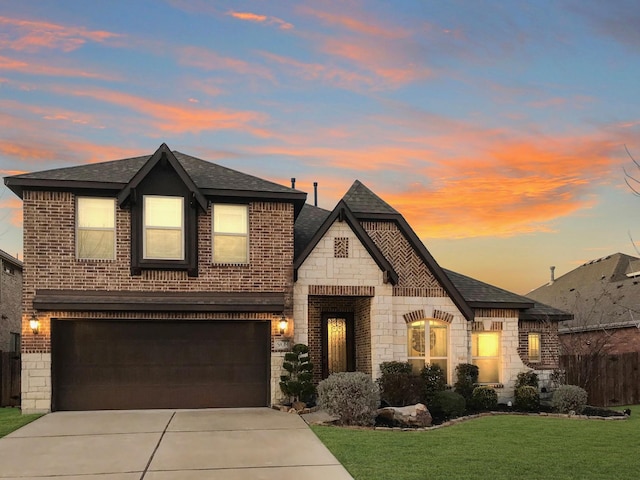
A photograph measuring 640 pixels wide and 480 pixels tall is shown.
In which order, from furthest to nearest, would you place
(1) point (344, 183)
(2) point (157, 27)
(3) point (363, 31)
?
1. (1) point (344, 183)
2. (3) point (363, 31)
3. (2) point (157, 27)

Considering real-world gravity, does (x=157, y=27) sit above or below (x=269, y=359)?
above

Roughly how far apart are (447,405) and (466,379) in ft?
6.09

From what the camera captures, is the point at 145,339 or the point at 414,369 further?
the point at 414,369

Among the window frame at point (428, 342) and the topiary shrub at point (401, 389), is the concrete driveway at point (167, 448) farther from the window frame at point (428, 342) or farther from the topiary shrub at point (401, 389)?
the window frame at point (428, 342)

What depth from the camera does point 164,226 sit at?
1773 centimetres

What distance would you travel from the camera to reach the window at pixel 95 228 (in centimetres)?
1747

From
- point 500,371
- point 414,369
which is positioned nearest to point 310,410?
point 414,369

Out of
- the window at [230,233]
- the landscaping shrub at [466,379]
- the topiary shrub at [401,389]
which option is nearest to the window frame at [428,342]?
the landscaping shrub at [466,379]

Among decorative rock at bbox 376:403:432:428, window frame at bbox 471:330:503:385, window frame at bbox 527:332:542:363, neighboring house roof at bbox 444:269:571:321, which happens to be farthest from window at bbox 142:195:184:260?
window frame at bbox 527:332:542:363

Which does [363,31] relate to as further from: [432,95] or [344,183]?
[344,183]

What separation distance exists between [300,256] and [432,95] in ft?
19.3

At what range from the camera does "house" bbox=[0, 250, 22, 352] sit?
2558cm

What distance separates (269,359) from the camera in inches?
715

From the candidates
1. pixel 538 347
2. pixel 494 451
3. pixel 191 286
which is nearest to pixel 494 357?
pixel 538 347
